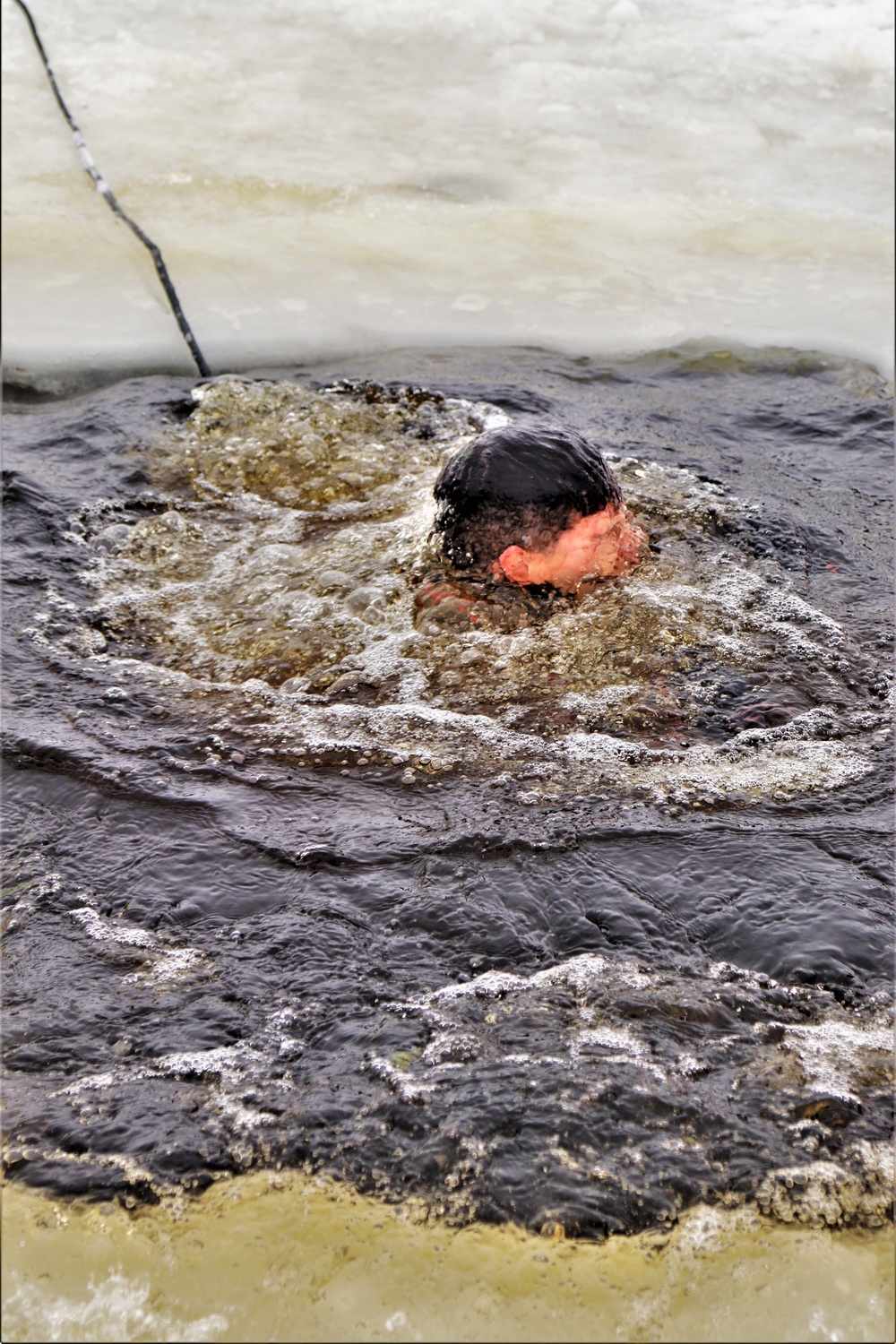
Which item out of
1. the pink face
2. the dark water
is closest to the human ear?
the pink face

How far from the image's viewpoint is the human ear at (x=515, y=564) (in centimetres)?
296

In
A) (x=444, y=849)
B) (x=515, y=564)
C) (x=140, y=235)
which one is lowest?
(x=444, y=849)

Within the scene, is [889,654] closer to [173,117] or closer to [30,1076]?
[30,1076]

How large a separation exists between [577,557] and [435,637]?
1.49ft

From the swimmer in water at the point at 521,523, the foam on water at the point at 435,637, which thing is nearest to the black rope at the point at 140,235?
the foam on water at the point at 435,637

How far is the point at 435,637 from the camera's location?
9.47 ft

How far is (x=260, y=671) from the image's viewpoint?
9.21 feet

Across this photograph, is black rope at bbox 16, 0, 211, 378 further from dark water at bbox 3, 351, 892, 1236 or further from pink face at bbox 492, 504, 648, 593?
pink face at bbox 492, 504, 648, 593

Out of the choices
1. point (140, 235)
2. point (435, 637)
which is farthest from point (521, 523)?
point (140, 235)

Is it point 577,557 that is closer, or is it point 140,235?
point 577,557

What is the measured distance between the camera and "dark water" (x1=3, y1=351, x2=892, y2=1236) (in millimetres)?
1592

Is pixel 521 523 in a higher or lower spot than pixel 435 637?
higher

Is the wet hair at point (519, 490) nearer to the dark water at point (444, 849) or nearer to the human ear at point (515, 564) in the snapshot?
the human ear at point (515, 564)

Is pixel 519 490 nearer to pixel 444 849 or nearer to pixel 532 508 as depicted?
pixel 532 508
